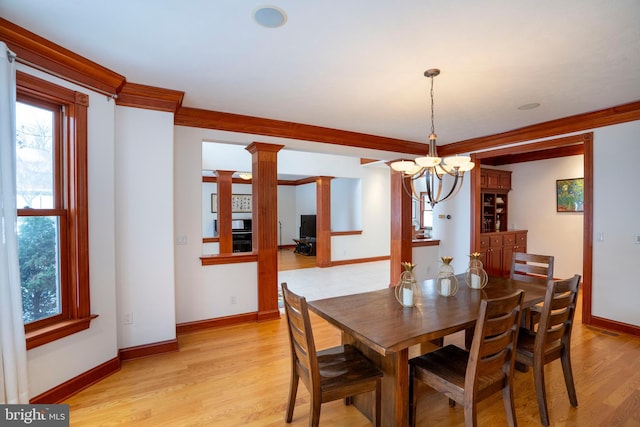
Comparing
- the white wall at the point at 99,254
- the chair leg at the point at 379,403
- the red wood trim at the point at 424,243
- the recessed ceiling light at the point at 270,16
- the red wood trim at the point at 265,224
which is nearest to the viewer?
the recessed ceiling light at the point at 270,16

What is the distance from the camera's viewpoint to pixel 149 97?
2.79 metres

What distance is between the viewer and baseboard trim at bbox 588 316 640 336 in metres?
3.27

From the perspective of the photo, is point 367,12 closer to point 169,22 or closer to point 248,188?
point 169,22

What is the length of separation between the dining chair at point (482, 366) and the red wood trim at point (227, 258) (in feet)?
7.98

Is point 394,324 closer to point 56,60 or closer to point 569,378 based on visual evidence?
point 569,378

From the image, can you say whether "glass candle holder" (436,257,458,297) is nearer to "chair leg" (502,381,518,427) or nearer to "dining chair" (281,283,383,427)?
"chair leg" (502,381,518,427)

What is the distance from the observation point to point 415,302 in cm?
222

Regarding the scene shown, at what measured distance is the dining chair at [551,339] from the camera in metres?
1.93

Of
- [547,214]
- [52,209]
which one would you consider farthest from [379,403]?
[547,214]

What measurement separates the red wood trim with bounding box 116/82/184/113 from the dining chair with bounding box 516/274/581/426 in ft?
11.1

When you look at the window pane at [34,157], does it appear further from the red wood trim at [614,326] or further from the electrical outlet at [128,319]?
the red wood trim at [614,326]

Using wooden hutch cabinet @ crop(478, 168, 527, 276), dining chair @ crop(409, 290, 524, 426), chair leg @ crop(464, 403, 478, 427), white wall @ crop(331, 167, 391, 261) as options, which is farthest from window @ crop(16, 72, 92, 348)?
white wall @ crop(331, 167, 391, 261)

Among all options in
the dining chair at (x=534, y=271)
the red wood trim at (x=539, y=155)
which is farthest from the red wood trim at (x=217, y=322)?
the red wood trim at (x=539, y=155)

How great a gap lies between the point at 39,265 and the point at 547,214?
738cm
